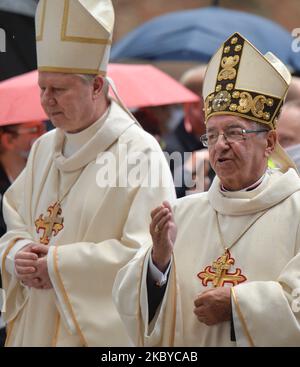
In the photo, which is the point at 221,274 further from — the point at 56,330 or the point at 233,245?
the point at 56,330

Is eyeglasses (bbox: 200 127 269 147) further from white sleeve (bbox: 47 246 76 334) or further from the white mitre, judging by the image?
white sleeve (bbox: 47 246 76 334)

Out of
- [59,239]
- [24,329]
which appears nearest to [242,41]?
[59,239]

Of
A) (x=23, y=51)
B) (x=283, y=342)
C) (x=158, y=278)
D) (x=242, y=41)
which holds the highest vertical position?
(x=23, y=51)

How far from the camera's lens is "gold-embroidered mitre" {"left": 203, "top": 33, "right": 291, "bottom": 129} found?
17.3ft

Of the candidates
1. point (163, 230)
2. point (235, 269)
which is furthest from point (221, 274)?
point (163, 230)

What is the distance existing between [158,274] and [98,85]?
4.71 ft

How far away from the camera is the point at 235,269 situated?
16.9 ft

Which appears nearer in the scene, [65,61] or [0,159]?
[65,61]

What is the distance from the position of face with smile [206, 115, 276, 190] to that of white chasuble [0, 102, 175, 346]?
891 mm

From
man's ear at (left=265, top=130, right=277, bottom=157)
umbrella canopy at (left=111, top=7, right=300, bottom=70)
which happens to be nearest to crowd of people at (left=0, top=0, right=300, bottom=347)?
man's ear at (left=265, top=130, right=277, bottom=157)

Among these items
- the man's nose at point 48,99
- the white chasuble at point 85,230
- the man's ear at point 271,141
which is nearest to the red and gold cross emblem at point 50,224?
the white chasuble at point 85,230
